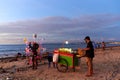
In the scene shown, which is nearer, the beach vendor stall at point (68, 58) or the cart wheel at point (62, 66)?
the beach vendor stall at point (68, 58)

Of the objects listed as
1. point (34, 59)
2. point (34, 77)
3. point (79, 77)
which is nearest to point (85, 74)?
point (79, 77)

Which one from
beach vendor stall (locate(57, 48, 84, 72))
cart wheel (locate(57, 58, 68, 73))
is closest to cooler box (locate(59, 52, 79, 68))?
beach vendor stall (locate(57, 48, 84, 72))

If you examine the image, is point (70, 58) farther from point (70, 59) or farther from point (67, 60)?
point (67, 60)

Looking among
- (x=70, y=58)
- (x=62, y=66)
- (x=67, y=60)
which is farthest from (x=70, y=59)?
(x=62, y=66)

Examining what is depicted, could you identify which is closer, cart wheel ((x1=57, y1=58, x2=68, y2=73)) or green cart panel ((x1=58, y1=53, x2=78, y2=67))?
green cart panel ((x1=58, y1=53, x2=78, y2=67))

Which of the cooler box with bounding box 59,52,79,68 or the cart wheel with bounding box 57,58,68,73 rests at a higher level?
the cooler box with bounding box 59,52,79,68

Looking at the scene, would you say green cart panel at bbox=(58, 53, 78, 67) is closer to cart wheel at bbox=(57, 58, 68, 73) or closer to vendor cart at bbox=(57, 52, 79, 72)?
vendor cart at bbox=(57, 52, 79, 72)

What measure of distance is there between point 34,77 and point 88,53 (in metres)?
3.13

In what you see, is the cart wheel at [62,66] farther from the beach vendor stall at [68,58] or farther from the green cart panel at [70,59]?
the green cart panel at [70,59]

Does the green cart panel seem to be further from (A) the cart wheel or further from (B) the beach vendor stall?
(A) the cart wheel

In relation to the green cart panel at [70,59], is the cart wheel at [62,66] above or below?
below

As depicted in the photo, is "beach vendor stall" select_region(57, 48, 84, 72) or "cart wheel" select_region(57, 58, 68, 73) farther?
"cart wheel" select_region(57, 58, 68, 73)

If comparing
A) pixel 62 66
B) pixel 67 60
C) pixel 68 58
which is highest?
pixel 68 58

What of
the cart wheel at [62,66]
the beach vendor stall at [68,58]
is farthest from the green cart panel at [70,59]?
the cart wheel at [62,66]
